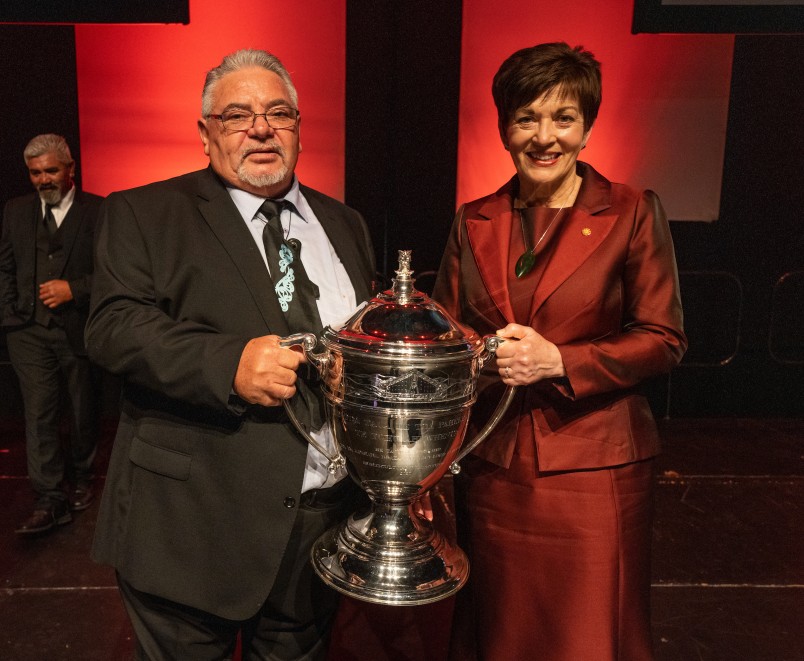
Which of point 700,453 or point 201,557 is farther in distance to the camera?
point 700,453

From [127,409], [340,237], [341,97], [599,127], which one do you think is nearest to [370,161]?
[341,97]

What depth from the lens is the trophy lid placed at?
140 centimetres

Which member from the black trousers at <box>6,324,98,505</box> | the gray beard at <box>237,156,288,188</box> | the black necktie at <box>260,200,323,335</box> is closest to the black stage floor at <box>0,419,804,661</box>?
the black trousers at <box>6,324,98,505</box>

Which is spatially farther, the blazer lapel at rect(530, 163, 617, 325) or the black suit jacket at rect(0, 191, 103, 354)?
the black suit jacket at rect(0, 191, 103, 354)

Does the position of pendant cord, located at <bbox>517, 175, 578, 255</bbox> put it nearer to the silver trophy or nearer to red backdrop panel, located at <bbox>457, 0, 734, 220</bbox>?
the silver trophy

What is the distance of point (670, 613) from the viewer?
3.05m

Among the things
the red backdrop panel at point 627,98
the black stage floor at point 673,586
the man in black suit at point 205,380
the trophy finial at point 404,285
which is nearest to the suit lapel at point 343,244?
the man in black suit at point 205,380

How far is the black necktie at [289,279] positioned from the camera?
1.69m

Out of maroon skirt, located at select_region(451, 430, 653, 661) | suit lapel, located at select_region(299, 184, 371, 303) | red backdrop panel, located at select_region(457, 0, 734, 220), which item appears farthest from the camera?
red backdrop panel, located at select_region(457, 0, 734, 220)

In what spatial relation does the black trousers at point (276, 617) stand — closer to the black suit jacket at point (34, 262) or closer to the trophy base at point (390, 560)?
the trophy base at point (390, 560)

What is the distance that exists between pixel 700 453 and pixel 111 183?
13.9 feet

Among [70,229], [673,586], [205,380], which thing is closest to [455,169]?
[70,229]

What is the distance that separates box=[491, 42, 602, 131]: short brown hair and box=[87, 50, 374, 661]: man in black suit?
1.66 feet

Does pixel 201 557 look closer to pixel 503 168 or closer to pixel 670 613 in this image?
pixel 670 613
